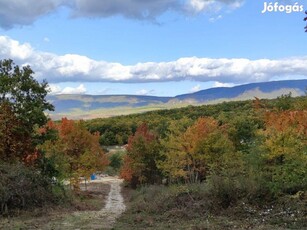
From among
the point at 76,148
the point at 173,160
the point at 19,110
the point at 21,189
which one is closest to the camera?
the point at 21,189

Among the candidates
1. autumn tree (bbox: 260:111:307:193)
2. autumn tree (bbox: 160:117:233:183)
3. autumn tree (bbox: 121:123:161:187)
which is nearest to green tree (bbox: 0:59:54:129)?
autumn tree (bbox: 260:111:307:193)

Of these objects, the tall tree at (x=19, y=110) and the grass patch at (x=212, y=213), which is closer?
the grass patch at (x=212, y=213)

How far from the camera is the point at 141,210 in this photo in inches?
849

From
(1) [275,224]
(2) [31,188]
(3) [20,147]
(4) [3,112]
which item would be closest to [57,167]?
(3) [20,147]

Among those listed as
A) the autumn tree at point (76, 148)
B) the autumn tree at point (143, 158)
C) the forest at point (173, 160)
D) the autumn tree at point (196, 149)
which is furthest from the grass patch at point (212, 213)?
the autumn tree at point (143, 158)

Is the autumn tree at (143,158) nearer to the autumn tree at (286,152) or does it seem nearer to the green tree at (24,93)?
the autumn tree at (286,152)

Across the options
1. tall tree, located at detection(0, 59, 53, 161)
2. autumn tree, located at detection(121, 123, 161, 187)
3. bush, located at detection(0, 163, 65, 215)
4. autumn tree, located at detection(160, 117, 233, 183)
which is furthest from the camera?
autumn tree, located at detection(121, 123, 161, 187)

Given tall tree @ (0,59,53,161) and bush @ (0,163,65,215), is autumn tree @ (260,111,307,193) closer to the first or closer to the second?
bush @ (0,163,65,215)

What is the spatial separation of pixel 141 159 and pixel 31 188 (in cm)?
3546

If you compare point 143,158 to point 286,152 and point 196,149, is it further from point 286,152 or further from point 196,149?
point 286,152

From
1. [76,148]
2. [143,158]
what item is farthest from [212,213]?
[143,158]

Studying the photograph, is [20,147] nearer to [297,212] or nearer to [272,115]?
[297,212]

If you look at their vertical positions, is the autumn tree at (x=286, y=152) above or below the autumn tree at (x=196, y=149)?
above

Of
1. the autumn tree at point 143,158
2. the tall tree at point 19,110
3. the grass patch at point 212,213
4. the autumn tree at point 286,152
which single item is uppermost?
the tall tree at point 19,110
